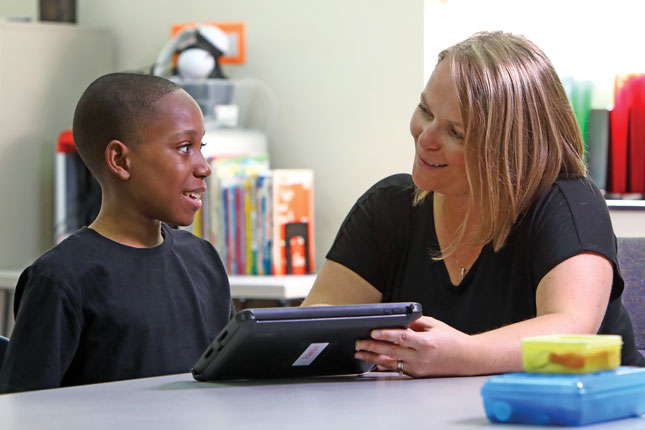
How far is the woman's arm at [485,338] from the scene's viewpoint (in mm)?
1210

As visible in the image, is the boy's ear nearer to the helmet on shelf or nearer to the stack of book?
the stack of book

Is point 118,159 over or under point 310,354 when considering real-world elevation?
over

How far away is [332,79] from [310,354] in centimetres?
205

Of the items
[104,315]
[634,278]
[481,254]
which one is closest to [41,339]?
[104,315]

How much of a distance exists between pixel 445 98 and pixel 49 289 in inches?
25.6

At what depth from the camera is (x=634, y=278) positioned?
5.94ft

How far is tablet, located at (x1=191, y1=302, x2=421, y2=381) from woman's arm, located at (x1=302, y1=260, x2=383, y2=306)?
413mm

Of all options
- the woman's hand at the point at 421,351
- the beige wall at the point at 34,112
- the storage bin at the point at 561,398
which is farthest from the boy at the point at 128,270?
the beige wall at the point at 34,112

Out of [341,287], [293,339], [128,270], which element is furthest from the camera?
[341,287]

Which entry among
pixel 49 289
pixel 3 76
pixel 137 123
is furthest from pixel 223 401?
pixel 3 76

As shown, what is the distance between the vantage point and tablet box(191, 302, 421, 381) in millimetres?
1127

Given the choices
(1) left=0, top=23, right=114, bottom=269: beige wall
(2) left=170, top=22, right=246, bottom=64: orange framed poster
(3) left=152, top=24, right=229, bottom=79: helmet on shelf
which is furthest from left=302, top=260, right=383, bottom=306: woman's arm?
(1) left=0, top=23, right=114, bottom=269: beige wall

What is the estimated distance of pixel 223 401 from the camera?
1070 mm

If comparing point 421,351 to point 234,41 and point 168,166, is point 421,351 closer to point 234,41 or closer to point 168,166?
point 168,166
